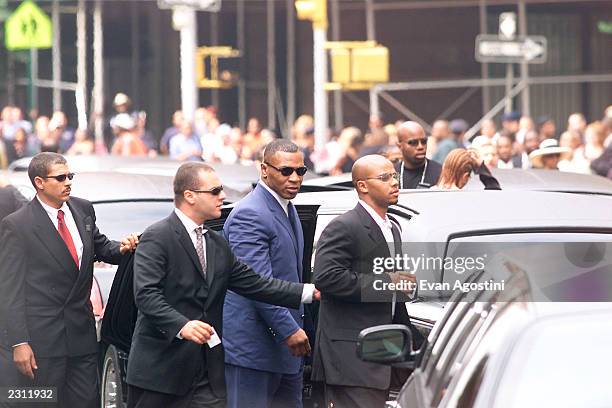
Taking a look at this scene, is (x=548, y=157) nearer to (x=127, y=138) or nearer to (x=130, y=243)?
(x=130, y=243)

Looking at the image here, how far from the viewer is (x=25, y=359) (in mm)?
8555

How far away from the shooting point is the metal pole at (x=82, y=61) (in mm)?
33141

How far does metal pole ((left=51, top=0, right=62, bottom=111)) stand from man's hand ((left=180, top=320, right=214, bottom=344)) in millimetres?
26633

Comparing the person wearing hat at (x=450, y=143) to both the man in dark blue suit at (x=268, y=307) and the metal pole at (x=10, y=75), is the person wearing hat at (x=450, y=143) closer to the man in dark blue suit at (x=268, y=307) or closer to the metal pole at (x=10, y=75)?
the man in dark blue suit at (x=268, y=307)

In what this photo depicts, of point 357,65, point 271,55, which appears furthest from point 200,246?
point 271,55

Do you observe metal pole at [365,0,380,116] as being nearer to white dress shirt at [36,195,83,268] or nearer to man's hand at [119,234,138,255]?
white dress shirt at [36,195,83,268]

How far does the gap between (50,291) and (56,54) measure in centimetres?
2566

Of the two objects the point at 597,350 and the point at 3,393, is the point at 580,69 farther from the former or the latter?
the point at 597,350

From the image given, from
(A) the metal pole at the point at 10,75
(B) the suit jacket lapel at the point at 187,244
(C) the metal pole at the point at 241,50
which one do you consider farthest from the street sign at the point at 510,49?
(B) the suit jacket lapel at the point at 187,244

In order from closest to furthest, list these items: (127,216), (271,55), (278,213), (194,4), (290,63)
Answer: (278,213)
(127,216)
(194,4)
(290,63)
(271,55)

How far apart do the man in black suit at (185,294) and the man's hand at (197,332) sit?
15 cm

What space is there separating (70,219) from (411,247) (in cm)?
228

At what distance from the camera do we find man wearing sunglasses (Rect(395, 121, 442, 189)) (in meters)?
11.5

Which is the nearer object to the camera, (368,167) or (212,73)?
(368,167)
